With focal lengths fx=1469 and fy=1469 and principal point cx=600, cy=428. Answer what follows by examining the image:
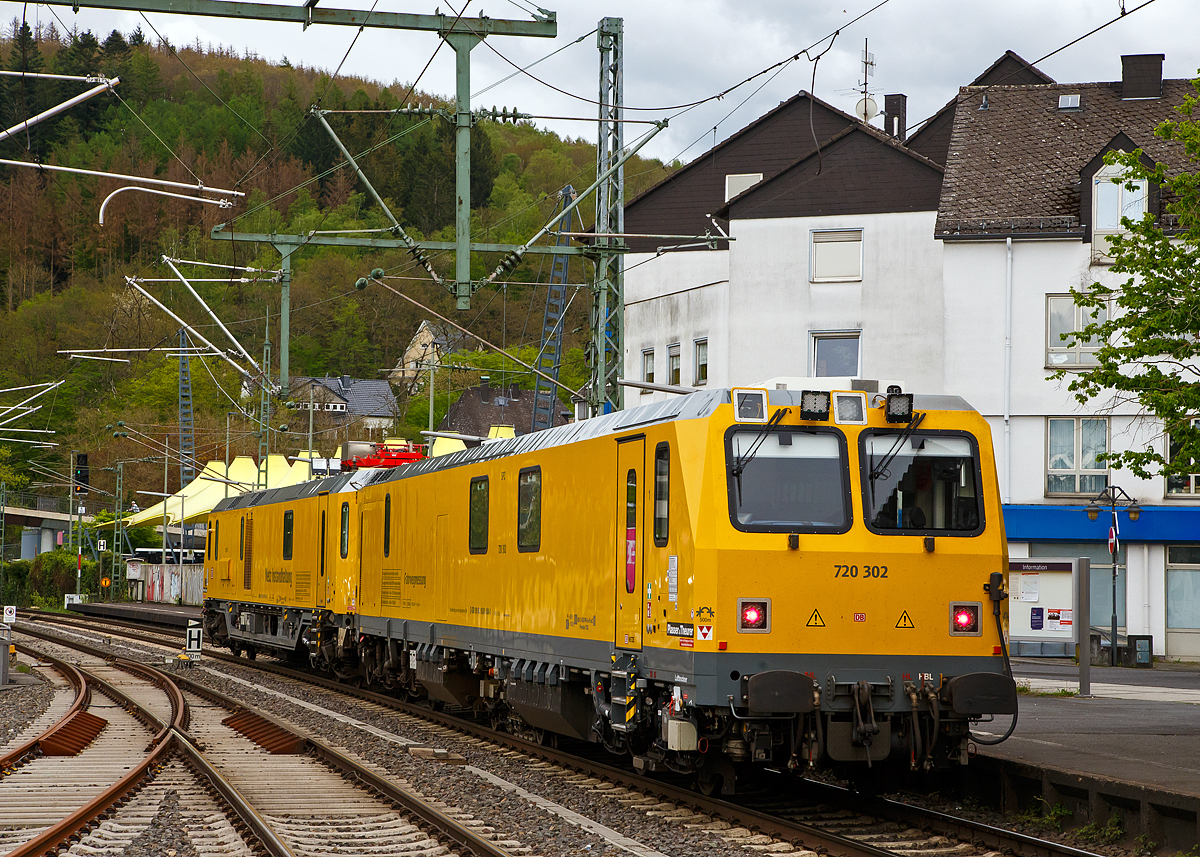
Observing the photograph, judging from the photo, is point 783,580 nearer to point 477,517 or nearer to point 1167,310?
point 1167,310

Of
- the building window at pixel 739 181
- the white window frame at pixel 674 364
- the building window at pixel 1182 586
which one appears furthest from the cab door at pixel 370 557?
the building window at pixel 739 181

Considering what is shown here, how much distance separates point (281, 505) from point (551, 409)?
7482mm

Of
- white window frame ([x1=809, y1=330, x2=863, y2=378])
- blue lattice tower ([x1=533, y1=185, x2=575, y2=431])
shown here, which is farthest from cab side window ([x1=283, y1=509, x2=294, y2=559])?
white window frame ([x1=809, y1=330, x2=863, y2=378])

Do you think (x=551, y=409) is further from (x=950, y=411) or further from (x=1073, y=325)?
(x=950, y=411)

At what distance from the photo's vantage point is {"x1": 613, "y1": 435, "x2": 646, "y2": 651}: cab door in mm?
11133

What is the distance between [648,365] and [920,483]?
30960 mm

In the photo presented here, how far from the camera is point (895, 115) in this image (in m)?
45.9

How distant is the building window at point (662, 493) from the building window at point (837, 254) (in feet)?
82.4

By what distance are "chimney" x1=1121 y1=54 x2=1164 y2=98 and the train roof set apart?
2283cm

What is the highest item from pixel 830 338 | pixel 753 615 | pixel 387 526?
pixel 830 338

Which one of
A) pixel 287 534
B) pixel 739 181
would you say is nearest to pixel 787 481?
pixel 287 534

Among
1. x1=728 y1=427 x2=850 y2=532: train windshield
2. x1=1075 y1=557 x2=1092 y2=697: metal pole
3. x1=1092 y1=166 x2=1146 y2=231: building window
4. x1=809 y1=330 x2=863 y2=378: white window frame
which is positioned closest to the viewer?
x1=728 y1=427 x2=850 y2=532: train windshield

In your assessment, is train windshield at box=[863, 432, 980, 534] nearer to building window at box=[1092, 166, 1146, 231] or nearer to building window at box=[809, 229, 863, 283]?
building window at box=[1092, 166, 1146, 231]

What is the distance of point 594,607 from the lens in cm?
1207
